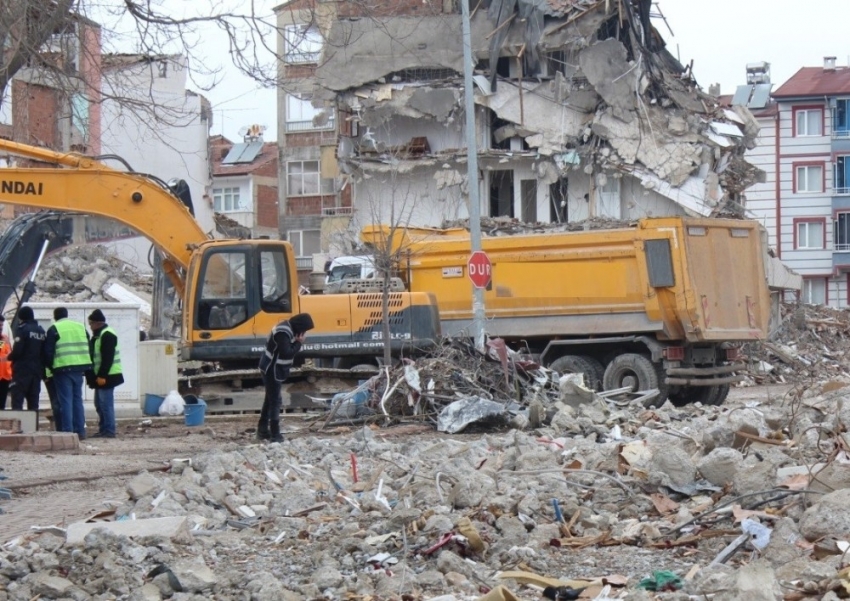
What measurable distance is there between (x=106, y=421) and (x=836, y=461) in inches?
430

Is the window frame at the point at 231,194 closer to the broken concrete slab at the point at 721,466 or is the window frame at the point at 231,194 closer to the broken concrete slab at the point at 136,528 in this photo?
the broken concrete slab at the point at 721,466

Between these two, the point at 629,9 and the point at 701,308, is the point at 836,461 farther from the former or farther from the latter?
the point at 629,9

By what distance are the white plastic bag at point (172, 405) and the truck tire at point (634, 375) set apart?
678 centimetres

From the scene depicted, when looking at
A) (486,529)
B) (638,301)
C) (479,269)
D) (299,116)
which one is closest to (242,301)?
(479,269)

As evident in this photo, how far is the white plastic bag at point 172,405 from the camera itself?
19.8 meters

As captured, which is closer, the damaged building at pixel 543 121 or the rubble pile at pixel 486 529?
the rubble pile at pixel 486 529

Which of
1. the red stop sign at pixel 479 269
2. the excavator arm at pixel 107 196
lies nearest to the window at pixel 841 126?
the red stop sign at pixel 479 269

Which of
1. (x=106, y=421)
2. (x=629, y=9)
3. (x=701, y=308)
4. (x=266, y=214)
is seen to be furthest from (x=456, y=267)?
(x=266, y=214)

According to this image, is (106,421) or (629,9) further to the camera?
(629,9)

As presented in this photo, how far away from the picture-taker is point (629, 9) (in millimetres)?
39188

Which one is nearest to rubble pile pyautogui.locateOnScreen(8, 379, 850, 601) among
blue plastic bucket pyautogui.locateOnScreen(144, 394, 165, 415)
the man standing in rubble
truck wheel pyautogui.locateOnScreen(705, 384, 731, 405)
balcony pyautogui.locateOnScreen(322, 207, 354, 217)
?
the man standing in rubble

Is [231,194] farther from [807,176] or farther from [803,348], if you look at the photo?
[803,348]

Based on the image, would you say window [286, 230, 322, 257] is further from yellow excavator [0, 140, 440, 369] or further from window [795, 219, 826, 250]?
yellow excavator [0, 140, 440, 369]

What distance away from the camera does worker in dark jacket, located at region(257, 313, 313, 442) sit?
1502 cm
